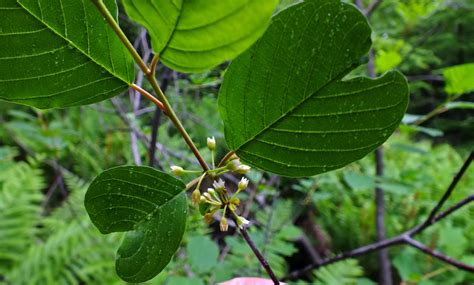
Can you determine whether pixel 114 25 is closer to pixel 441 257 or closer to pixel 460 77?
pixel 441 257

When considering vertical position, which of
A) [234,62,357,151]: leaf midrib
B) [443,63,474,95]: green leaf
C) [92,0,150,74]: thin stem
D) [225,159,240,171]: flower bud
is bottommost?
[443,63,474,95]: green leaf

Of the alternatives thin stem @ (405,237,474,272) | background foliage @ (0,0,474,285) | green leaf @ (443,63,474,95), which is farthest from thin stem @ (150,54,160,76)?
background foliage @ (0,0,474,285)

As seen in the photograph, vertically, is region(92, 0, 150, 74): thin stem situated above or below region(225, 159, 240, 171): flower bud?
above

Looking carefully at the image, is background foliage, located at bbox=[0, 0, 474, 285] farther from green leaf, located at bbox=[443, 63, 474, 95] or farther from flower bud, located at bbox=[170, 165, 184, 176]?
flower bud, located at bbox=[170, 165, 184, 176]

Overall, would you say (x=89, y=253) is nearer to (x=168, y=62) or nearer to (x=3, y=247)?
(x=3, y=247)

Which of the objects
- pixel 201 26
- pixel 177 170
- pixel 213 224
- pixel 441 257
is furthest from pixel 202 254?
pixel 213 224

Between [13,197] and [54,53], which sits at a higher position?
[54,53]

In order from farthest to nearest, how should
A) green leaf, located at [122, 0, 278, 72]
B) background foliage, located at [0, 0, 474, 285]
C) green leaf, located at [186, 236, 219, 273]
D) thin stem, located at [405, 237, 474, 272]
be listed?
background foliage, located at [0, 0, 474, 285], green leaf, located at [186, 236, 219, 273], thin stem, located at [405, 237, 474, 272], green leaf, located at [122, 0, 278, 72]

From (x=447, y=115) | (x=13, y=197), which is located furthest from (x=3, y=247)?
(x=447, y=115)
